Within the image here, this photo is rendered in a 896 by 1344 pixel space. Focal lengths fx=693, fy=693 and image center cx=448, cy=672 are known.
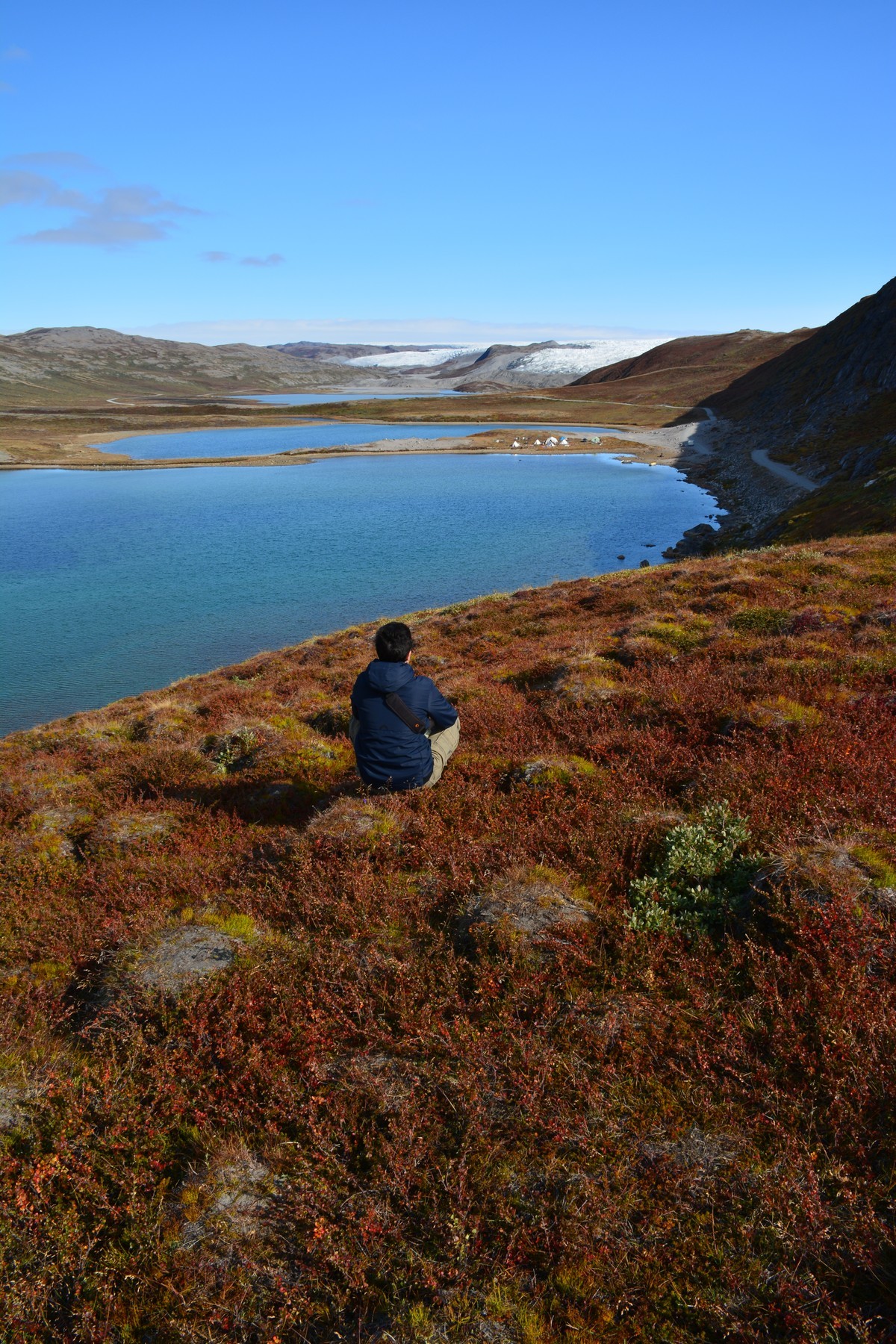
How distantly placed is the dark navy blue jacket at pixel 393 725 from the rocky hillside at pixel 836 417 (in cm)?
3075

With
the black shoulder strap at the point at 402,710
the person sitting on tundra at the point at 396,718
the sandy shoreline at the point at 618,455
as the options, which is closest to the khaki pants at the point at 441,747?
the person sitting on tundra at the point at 396,718

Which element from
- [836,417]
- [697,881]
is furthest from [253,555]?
[836,417]

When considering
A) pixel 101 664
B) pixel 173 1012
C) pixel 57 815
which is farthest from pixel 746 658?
pixel 101 664

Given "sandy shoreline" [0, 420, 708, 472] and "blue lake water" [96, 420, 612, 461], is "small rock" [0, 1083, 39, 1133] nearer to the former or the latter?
"sandy shoreline" [0, 420, 708, 472]

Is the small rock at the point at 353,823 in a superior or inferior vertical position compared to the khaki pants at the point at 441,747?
inferior

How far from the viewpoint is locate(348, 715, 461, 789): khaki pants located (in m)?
9.31

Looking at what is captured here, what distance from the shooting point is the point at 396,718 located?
8648 mm

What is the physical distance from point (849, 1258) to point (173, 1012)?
17.3ft

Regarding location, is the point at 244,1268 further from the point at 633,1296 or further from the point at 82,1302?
the point at 633,1296

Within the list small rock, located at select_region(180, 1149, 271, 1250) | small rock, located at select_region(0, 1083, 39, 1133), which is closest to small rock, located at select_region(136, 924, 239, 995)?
small rock, located at select_region(0, 1083, 39, 1133)

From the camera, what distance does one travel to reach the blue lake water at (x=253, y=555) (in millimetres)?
37031

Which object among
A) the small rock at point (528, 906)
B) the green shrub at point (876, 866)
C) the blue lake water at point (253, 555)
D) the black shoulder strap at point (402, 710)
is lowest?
the blue lake water at point (253, 555)

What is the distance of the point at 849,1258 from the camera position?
3.97 meters

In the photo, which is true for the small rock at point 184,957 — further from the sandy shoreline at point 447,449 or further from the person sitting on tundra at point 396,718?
the sandy shoreline at point 447,449
